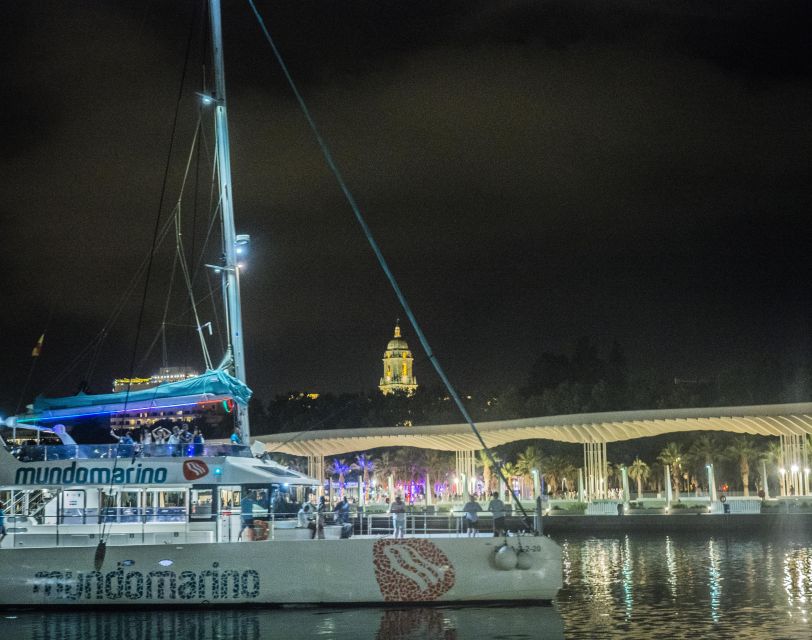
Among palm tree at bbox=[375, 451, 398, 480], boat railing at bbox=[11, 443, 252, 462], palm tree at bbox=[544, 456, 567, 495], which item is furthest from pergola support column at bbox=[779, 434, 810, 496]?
palm tree at bbox=[375, 451, 398, 480]

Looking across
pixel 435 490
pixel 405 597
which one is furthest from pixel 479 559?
pixel 435 490

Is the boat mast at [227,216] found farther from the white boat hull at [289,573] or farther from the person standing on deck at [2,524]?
the person standing on deck at [2,524]

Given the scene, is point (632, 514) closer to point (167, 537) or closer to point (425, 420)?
point (167, 537)

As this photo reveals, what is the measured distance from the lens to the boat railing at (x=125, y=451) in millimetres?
26297

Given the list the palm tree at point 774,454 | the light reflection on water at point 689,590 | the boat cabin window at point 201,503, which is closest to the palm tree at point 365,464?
the palm tree at point 774,454

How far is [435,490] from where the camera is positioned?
11556 cm

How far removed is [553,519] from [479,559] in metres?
35.2

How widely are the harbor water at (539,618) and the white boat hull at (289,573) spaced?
0.35m

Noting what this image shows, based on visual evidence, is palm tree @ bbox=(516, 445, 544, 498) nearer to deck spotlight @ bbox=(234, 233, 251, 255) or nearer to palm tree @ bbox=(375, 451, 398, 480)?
palm tree @ bbox=(375, 451, 398, 480)

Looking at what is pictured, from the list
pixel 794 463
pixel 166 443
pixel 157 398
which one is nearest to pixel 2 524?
pixel 166 443

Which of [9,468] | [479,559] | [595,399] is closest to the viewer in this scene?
[479,559]

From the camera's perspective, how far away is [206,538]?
2538 cm

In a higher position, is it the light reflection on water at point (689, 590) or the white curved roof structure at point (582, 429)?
the white curved roof structure at point (582, 429)

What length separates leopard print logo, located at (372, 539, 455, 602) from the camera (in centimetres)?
2433
